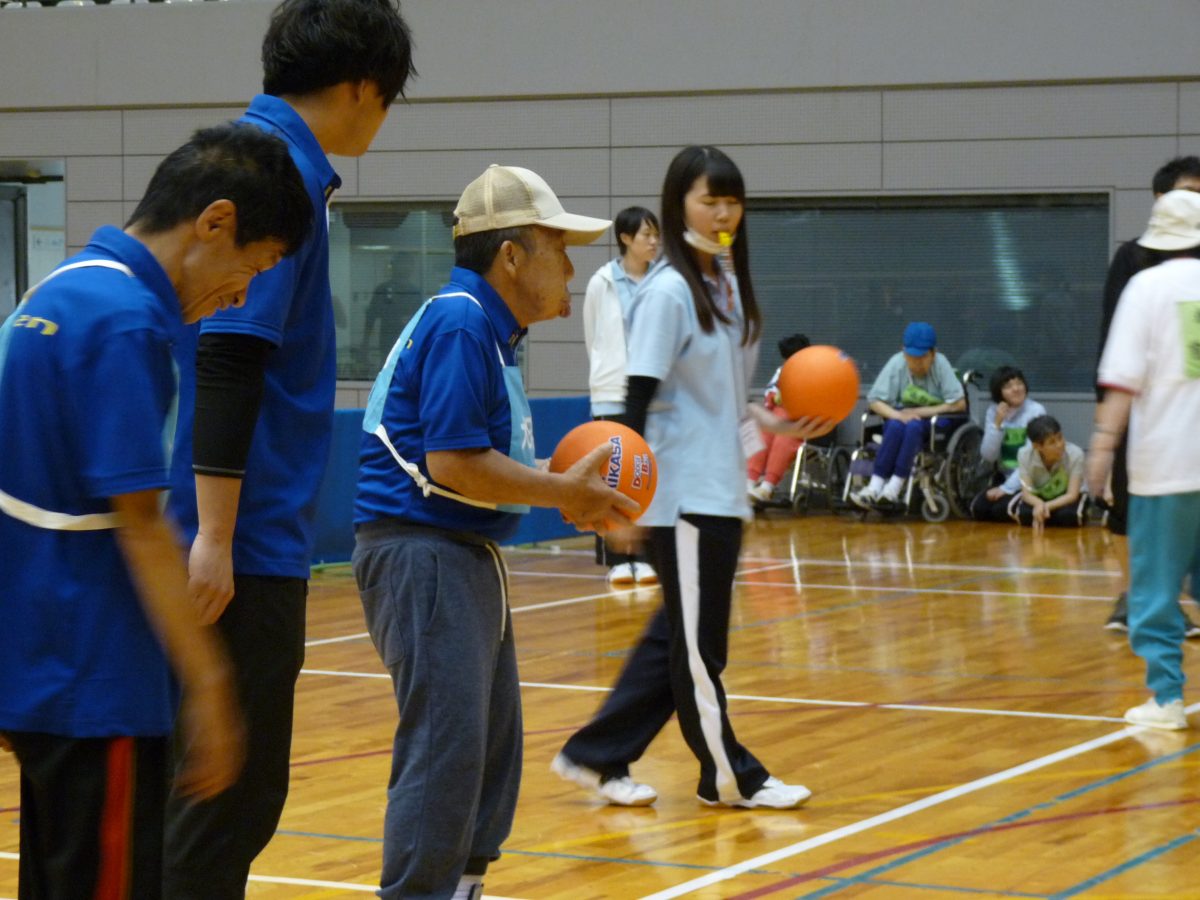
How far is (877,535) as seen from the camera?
511 inches

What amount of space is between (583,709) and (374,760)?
3.54 ft

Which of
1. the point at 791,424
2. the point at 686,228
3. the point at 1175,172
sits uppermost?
the point at 1175,172

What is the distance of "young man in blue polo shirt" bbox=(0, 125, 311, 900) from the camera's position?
224cm

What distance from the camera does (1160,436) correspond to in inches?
237

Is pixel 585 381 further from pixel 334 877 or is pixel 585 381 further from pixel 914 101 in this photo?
pixel 334 877

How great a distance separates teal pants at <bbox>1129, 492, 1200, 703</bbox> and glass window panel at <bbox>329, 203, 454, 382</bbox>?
11275 mm

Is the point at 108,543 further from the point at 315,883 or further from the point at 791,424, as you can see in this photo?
the point at 791,424

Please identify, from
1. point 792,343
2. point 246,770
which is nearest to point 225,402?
point 246,770

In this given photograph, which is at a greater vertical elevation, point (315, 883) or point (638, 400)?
point (638, 400)

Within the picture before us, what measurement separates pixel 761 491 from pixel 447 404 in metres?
10.9

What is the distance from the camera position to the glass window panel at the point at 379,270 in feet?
55.3

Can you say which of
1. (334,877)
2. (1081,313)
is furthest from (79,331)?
(1081,313)

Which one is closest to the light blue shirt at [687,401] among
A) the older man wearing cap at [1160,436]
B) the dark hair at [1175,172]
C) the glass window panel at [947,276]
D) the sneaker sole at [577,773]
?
the sneaker sole at [577,773]

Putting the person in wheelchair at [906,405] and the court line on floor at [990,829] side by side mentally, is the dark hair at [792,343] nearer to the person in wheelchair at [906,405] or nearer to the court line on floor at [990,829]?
the person in wheelchair at [906,405]
